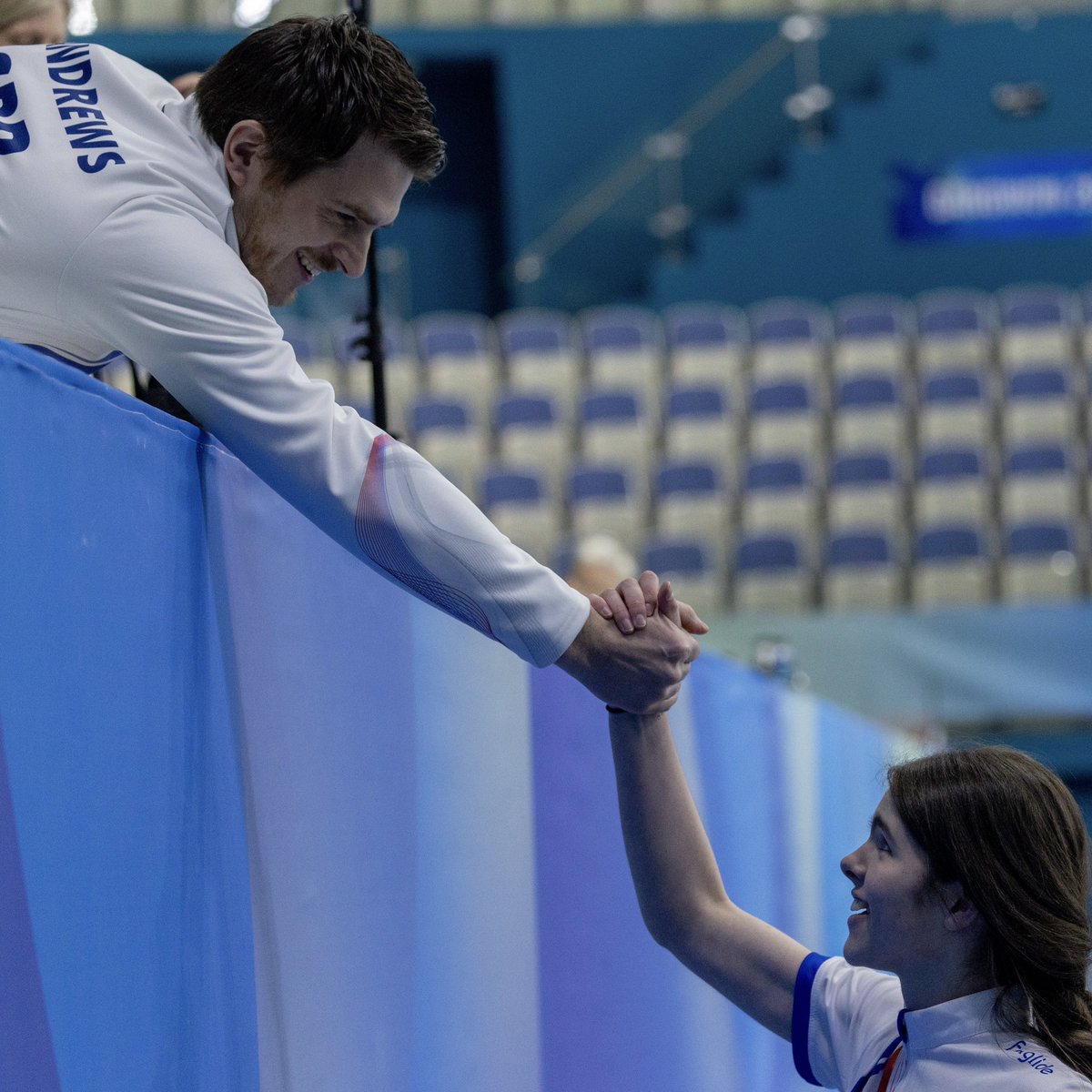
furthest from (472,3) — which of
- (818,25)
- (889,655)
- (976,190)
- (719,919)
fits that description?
(719,919)

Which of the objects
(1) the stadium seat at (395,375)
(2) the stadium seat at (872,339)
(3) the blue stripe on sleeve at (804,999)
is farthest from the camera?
(2) the stadium seat at (872,339)

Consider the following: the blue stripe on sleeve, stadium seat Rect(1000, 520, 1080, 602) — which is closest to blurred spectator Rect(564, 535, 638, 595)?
the blue stripe on sleeve

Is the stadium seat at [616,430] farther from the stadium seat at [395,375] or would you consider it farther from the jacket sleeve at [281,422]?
the jacket sleeve at [281,422]

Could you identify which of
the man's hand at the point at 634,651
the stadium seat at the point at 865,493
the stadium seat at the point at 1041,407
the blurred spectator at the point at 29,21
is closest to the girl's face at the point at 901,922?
the man's hand at the point at 634,651

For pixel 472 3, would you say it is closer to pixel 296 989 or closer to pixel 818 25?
pixel 818 25

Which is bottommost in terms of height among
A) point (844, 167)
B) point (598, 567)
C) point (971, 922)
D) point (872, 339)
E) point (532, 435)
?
point (532, 435)

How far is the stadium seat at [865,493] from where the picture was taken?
9.95m

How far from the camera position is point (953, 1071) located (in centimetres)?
154

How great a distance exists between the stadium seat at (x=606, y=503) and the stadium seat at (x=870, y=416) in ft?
4.92

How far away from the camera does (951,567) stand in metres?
9.54

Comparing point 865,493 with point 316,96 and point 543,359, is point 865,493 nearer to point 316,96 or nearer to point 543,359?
point 543,359

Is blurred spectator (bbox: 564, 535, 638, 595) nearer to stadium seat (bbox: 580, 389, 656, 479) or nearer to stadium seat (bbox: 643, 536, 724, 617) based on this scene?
stadium seat (bbox: 643, 536, 724, 617)

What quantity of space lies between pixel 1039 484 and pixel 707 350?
253cm

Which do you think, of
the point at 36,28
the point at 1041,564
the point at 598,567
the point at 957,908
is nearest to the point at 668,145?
the point at 1041,564
